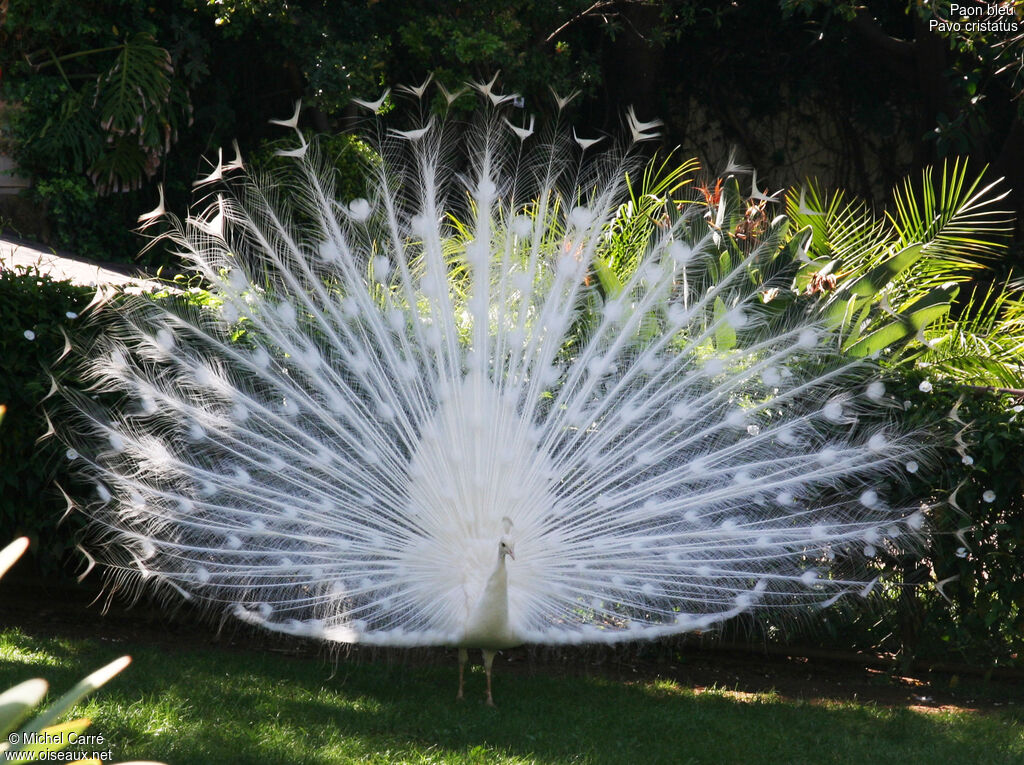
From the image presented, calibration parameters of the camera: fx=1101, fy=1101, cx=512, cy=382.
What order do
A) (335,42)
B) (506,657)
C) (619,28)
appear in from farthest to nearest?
(619,28)
(335,42)
(506,657)

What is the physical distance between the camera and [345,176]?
31.1 ft

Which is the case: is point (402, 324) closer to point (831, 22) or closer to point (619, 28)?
point (619, 28)

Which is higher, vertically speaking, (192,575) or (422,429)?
(422,429)

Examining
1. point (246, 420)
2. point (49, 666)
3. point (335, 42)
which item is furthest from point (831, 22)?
point (49, 666)

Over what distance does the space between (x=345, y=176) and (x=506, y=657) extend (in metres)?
5.27

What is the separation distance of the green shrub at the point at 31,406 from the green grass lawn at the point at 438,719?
0.50 m

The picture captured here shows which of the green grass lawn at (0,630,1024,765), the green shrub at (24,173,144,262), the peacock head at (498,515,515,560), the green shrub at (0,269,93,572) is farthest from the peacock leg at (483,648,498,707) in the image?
the green shrub at (24,173,144,262)

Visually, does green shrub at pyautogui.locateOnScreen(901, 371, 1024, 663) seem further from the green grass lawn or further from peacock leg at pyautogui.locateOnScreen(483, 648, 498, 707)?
peacock leg at pyautogui.locateOnScreen(483, 648, 498, 707)

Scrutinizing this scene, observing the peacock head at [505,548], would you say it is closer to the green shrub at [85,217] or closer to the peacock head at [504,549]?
the peacock head at [504,549]

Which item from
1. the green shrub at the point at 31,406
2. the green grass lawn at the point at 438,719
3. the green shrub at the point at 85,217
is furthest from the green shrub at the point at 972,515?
the green shrub at the point at 85,217

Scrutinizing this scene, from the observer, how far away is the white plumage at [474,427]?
14.9ft

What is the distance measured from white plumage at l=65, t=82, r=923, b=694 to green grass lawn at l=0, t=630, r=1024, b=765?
333mm

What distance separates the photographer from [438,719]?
4277 millimetres

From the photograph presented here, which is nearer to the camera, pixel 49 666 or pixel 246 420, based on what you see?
pixel 49 666
